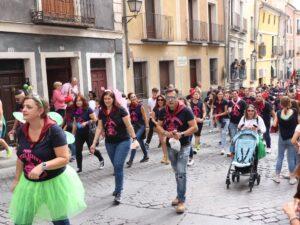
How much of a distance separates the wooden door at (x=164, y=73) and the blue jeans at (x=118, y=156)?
1254cm

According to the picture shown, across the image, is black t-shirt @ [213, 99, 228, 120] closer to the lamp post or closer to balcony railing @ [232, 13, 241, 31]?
the lamp post

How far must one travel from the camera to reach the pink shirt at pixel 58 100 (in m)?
11.3

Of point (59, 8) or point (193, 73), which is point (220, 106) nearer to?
point (59, 8)

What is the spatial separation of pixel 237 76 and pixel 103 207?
2210cm

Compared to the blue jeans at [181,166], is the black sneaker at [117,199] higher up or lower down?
lower down

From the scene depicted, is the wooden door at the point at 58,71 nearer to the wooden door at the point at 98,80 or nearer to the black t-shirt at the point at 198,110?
the wooden door at the point at 98,80

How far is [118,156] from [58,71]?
25.2 feet

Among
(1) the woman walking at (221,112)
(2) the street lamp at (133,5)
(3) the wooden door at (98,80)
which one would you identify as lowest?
(1) the woman walking at (221,112)

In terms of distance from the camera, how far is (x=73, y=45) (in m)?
12.8

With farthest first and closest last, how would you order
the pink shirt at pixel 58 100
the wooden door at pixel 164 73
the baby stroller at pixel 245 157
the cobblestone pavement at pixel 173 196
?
the wooden door at pixel 164 73 → the pink shirt at pixel 58 100 → the baby stroller at pixel 245 157 → the cobblestone pavement at pixel 173 196

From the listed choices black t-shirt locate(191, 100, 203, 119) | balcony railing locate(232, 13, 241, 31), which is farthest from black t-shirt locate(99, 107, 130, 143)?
balcony railing locate(232, 13, 241, 31)

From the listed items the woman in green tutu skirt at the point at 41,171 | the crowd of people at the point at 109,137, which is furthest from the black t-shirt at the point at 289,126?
the woman in green tutu skirt at the point at 41,171

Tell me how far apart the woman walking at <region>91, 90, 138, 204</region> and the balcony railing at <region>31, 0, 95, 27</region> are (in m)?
5.86

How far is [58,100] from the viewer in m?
11.3
